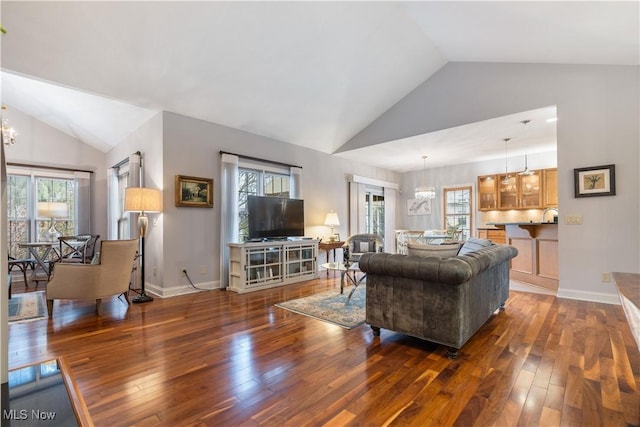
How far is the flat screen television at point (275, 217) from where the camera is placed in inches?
196

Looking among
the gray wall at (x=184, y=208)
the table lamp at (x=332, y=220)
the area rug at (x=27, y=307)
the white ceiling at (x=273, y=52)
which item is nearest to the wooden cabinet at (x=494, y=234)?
the white ceiling at (x=273, y=52)

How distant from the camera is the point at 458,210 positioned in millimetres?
8258

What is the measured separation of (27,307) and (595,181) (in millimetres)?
7382

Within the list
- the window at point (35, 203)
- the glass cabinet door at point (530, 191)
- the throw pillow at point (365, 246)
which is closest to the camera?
the throw pillow at point (365, 246)

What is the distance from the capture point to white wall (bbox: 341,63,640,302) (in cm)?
374

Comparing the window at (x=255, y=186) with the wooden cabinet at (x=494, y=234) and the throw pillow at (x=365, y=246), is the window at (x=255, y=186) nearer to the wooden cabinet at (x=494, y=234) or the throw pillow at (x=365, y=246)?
the throw pillow at (x=365, y=246)

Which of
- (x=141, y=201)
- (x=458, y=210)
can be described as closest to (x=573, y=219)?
(x=458, y=210)

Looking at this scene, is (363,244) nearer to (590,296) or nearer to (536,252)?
(536,252)

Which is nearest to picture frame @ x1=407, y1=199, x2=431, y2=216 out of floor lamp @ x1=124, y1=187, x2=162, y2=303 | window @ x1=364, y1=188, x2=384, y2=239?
window @ x1=364, y1=188, x2=384, y2=239

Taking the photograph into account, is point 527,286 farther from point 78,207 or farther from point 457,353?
point 78,207

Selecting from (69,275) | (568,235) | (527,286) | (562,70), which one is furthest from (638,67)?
(69,275)

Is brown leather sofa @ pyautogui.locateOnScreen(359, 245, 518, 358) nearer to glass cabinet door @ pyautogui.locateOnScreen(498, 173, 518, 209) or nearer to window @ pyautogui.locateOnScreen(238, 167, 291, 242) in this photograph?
window @ pyautogui.locateOnScreen(238, 167, 291, 242)

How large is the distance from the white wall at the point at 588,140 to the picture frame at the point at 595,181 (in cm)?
6
